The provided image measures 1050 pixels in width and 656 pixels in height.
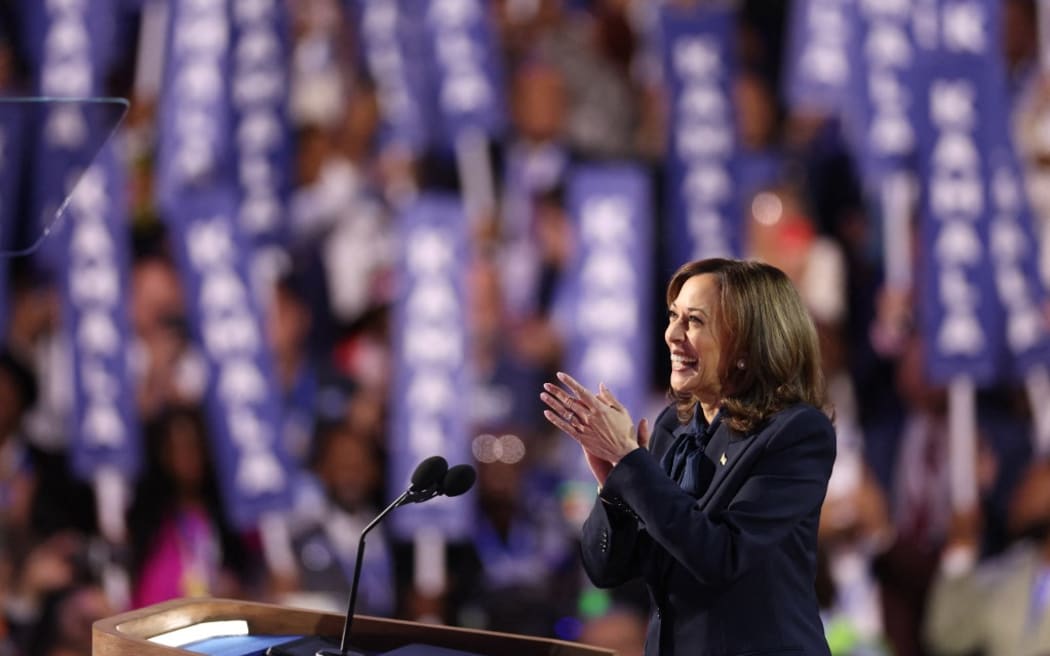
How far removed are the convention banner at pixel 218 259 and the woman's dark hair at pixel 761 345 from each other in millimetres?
3949

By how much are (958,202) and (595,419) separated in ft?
12.1

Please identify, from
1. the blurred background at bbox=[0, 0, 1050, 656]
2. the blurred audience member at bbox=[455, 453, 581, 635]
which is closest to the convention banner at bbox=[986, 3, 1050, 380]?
the blurred background at bbox=[0, 0, 1050, 656]

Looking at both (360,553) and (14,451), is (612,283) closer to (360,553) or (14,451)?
(14,451)

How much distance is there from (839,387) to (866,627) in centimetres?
96

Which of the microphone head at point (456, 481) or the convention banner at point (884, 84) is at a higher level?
the convention banner at point (884, 84)

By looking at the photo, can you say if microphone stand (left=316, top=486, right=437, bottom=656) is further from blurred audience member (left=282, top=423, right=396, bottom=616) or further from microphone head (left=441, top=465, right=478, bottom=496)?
blurred audience member (left=282, top=423, right=396, bottom=616)

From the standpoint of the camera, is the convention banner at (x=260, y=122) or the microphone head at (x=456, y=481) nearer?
the microphone head at (x=456, y=481)

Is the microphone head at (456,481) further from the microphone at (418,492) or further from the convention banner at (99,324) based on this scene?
the convention banner at (99,324)

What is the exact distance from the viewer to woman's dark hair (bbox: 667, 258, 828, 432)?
1.51 meters

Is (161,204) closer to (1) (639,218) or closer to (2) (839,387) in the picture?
(1) (639,218)

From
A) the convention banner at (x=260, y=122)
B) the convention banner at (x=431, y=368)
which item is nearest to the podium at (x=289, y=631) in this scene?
the convention banner at (x=431, y=368)

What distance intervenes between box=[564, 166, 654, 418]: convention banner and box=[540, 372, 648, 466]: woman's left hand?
3.40 m

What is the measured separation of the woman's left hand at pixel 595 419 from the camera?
1463 millimetres

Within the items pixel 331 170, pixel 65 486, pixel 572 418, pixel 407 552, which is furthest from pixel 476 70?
pixel 572 418
